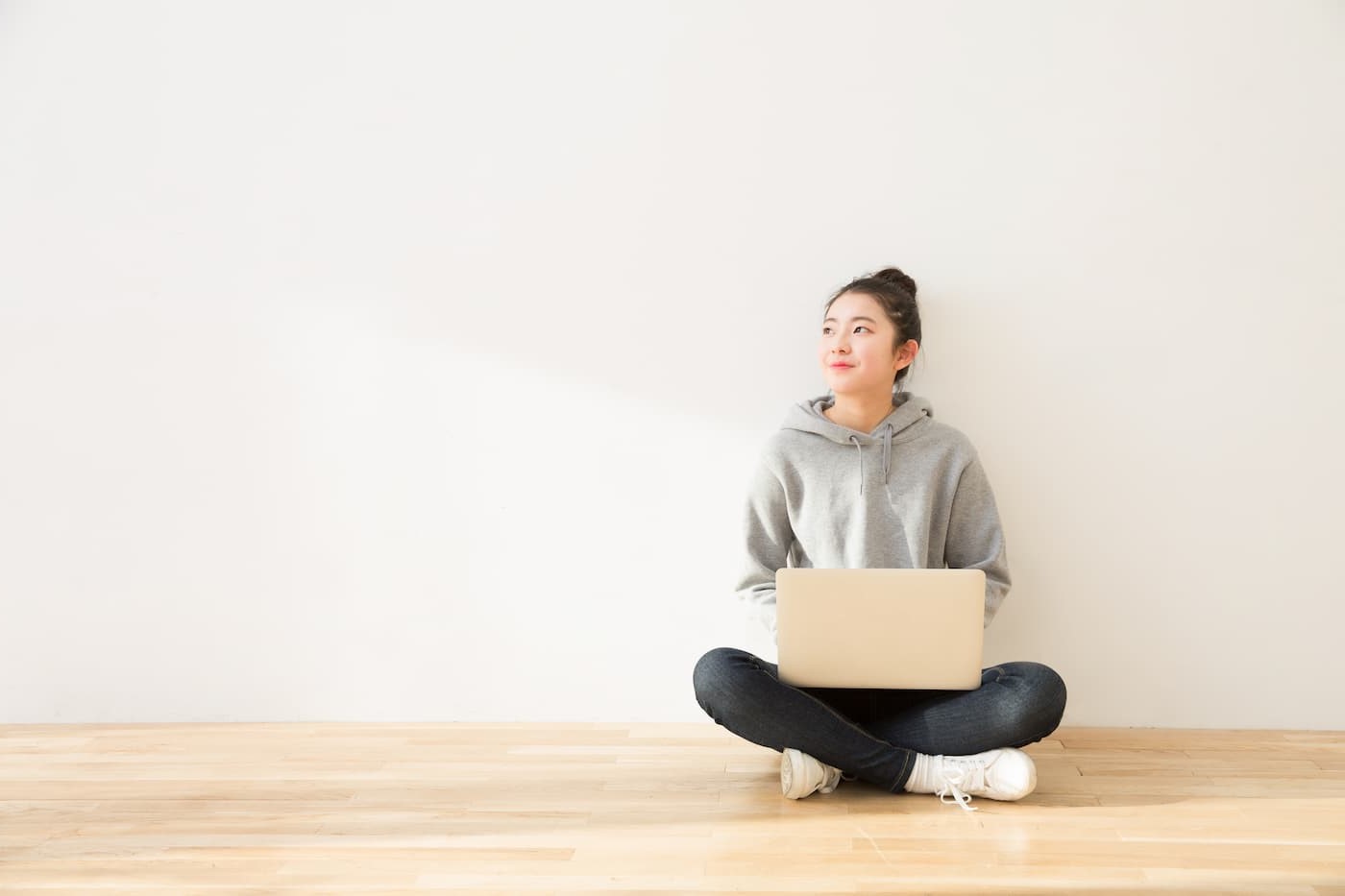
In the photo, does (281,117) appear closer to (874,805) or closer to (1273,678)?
(874,805)

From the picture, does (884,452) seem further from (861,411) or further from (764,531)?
(764,531)

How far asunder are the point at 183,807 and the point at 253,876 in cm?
35

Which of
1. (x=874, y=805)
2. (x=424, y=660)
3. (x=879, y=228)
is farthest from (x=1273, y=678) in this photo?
(x=424, y=660)

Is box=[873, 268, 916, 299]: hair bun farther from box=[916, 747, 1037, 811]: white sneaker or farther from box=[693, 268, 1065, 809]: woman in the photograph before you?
box=[916, 747, 1037, 811]: white sneaker

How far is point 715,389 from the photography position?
7.07 ft

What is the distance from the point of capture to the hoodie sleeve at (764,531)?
2033 mm

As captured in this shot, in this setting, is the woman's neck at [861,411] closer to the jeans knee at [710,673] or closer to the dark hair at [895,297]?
the dark hair at [895,297]

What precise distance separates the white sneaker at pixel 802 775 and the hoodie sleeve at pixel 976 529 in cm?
45

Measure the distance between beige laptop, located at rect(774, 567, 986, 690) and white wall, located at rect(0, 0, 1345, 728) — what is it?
49cm

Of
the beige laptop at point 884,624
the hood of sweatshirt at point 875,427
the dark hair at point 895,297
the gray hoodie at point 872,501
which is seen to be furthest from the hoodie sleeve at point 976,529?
the beige laptop at point 884,624

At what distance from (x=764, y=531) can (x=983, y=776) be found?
0.58 meters

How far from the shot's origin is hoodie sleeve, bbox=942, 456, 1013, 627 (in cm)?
200

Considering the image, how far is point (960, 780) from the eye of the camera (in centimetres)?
171

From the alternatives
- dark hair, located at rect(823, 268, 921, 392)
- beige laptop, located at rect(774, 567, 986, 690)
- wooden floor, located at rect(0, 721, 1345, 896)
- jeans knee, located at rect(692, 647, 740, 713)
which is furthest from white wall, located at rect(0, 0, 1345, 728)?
beige laptop, located at rect(774, 567, 986, 690)
